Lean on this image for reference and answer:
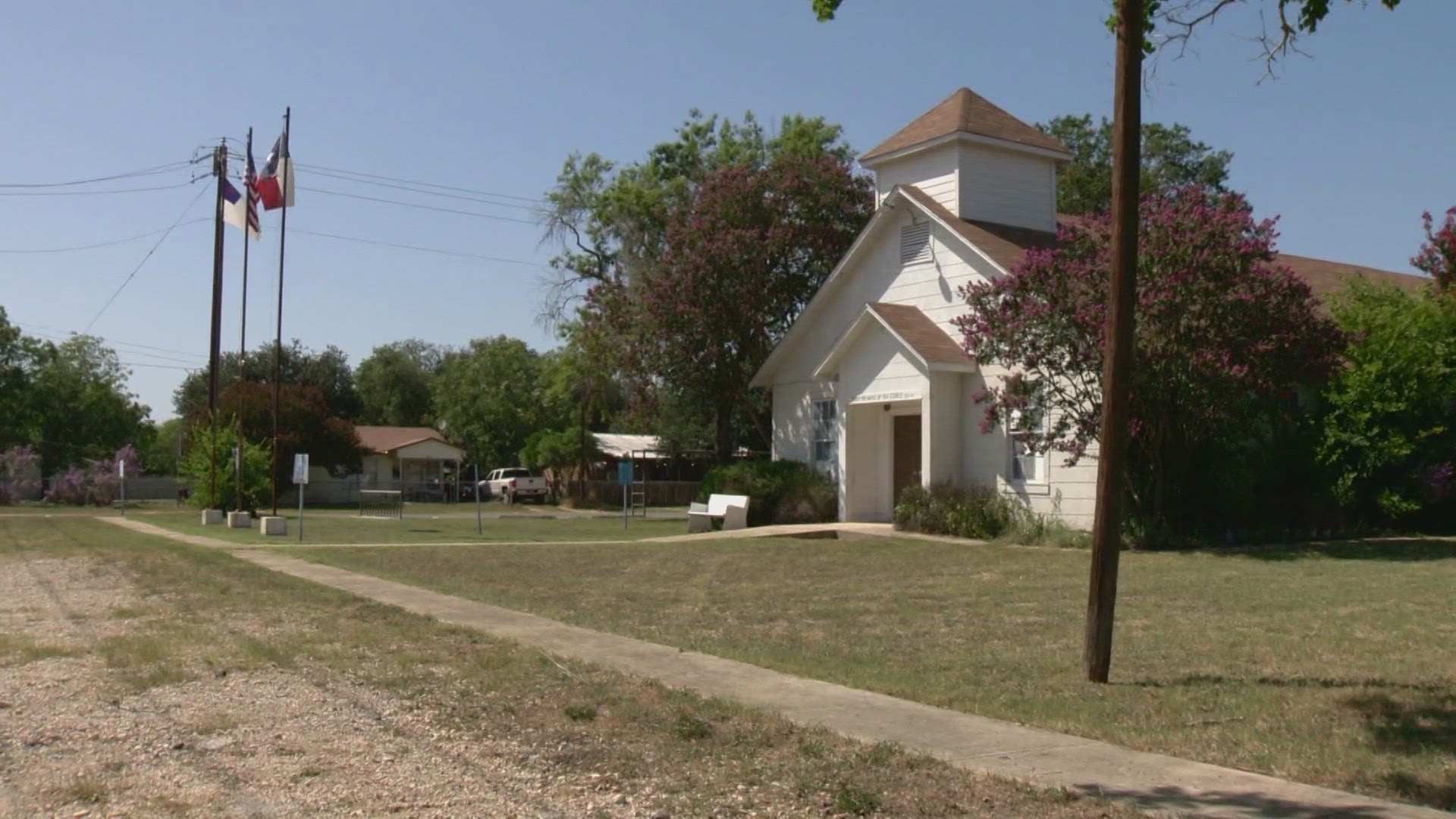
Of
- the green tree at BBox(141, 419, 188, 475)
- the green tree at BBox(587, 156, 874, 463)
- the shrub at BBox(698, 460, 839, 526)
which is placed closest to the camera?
the shrub at BBox(698, 460, 839, 526)

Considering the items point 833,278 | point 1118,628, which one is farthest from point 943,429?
point 1118,628

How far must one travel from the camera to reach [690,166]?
46.6 m

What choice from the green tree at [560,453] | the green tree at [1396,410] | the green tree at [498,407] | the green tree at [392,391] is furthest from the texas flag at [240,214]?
the green tree at [392,391]

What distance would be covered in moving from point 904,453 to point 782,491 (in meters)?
2.97

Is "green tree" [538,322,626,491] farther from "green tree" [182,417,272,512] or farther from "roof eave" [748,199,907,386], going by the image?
"green tree" [182,417,272,512]

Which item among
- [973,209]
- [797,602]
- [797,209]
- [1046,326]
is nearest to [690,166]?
[797,209]

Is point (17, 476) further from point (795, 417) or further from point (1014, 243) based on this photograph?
point (1014, 243)

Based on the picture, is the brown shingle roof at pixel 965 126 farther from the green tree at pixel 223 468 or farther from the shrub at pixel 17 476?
the shrub at pixel 17 476

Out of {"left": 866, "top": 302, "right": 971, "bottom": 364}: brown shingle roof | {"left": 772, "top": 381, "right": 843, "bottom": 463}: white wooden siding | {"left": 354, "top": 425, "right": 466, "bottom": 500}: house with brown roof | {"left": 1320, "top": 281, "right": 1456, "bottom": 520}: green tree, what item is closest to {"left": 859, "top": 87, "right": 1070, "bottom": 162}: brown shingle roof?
{"left": 866, "top": 302, "right": 971, "bottom": 364}: brown shingle roof

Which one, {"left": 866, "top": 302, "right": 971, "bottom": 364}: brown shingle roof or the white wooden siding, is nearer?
{"left": 866, "top": 302, "right": 971, "bottom": 364}: brown shingle roof

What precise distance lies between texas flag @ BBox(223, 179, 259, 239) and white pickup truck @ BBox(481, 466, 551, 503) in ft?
95.1

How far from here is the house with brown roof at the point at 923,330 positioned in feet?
82.9

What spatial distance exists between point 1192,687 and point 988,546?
1356 cm

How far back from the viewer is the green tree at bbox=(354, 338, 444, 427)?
100812mm
